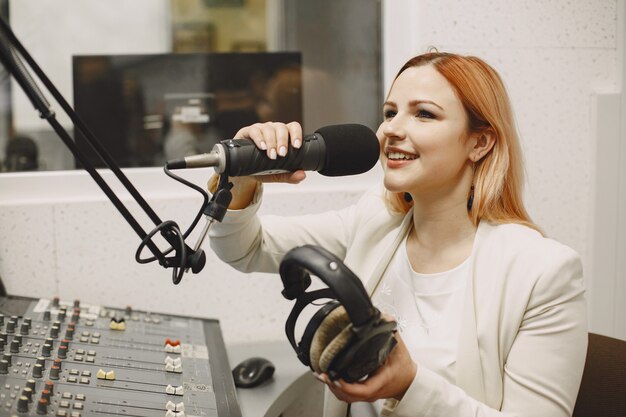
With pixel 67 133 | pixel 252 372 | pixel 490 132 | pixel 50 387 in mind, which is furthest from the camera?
pixel 252 372

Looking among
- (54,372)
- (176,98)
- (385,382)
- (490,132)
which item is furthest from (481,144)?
(176,98)

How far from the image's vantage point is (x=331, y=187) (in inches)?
82.7

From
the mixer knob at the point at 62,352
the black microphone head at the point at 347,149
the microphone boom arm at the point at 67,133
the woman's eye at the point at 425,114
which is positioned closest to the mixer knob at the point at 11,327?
the mixer knob at the point at 62,352

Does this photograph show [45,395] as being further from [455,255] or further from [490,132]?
[490,132]

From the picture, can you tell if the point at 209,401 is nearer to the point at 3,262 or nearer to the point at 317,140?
the point at 317,140

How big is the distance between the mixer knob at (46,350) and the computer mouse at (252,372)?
1.56 ft

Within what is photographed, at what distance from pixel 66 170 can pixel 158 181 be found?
0.95 ft

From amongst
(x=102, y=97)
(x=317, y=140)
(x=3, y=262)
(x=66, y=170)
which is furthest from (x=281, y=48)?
(x=317, y=140)

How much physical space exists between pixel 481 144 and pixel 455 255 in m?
0.24

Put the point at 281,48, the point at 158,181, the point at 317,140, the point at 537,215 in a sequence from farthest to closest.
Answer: the point at 281,48 < the point at 537,215 < the point at 158,181 < the point at 317,140

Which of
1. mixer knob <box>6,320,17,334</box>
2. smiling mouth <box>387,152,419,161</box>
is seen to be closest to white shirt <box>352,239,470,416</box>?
smiling mouth <box>387,152,419,161</box>

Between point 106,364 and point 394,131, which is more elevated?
point 394,131

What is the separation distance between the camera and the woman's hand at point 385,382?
1.00m

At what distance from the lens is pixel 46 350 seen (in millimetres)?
1231
